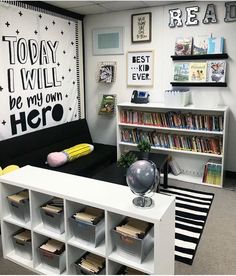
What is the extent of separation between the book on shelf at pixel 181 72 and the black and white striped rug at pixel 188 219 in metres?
1.50

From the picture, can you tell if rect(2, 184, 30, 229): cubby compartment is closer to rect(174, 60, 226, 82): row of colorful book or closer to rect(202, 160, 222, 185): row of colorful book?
rect(202, 160, 222, 185): row of colorful book

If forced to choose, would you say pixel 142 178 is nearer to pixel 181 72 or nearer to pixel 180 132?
pixel 180 132

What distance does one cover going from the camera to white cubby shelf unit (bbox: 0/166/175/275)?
1.65m

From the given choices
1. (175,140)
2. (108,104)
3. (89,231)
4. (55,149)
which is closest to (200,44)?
(175,140)

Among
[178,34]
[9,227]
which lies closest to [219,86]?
[178,34]

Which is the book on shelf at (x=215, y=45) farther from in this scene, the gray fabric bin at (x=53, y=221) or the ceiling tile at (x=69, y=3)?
the gray fabric bin at (x=53, y=221)

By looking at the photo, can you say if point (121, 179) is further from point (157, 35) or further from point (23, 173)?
point (157, 35)

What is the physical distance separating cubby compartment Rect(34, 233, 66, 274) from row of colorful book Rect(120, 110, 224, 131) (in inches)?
91.4

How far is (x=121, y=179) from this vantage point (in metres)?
3.01

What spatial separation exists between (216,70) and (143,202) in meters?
2.57

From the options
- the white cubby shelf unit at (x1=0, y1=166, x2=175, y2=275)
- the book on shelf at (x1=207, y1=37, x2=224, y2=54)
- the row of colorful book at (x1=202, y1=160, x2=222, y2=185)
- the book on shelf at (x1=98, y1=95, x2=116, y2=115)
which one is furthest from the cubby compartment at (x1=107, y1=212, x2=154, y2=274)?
the book on shelf at (x1=98, y1=95, x2=116, y2=115)

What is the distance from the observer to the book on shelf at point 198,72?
146 inches

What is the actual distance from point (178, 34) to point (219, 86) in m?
0.91

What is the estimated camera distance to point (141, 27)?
4.02 metres
